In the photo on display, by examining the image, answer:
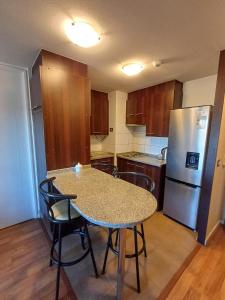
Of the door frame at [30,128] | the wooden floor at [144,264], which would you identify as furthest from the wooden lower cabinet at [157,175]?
the door frame at [30,128]

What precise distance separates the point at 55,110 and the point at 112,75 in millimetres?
1166

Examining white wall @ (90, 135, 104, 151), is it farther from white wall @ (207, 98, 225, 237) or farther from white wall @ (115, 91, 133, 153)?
white wall @ (207, 98, 225, 237)

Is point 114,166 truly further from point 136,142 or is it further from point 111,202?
point 136,142

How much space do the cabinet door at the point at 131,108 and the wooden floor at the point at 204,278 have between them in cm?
248

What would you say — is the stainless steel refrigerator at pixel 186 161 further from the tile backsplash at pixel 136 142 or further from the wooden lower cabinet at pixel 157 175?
the tile backsplash at pixel 136 142

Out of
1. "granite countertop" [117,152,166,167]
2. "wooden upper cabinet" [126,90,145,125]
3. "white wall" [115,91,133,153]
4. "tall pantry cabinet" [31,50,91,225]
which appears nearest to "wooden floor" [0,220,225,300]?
Answer: "tall pantry cabinet" [31,50,91,225]

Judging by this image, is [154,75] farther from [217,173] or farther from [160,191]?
[160,191]

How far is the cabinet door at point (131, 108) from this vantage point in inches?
127

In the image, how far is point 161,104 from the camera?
8.80 feet

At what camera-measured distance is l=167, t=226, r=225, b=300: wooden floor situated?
1305mm

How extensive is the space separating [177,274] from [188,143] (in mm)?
1535

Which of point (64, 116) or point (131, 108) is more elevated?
point (131, 108)

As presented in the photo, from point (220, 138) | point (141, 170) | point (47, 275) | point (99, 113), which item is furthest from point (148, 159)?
point (47, 275)

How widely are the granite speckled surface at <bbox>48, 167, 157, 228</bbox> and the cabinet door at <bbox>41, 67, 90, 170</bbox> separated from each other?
0.27 m
